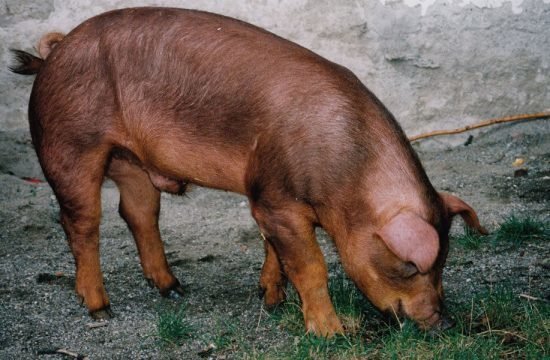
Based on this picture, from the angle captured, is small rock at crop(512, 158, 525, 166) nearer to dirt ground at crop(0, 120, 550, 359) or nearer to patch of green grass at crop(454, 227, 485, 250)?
dirt ground at crop(0, 120, 550, 359)

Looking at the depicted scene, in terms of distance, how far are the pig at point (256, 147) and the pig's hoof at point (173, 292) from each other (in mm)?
412

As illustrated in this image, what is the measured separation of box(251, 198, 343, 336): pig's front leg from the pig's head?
0.69 ft

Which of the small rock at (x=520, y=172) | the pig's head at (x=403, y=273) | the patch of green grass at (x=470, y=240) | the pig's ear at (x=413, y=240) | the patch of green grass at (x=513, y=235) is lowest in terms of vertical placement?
the small rock at (x=520, y=172)

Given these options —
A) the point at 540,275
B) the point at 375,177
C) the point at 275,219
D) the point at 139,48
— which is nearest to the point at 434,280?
the point at 375,177

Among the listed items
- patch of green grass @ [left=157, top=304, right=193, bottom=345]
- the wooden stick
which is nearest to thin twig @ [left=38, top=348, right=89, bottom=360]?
patch of green grass @ [left=157, top=304, right=193, bottom=345]

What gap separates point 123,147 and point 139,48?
0.52 metres

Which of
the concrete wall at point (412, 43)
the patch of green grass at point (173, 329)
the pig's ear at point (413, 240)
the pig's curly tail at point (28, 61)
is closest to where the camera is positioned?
the pig's ear at point (413, 240)

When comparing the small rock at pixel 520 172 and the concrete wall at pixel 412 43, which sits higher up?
the concrete wall at pixel 412 43

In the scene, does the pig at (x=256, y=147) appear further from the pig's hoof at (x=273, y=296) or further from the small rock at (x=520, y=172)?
the small rock at (x=520, y=172)

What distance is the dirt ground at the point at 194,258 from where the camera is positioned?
171 inches

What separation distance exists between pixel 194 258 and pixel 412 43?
2510 mm

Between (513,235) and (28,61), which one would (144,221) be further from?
(513,235)

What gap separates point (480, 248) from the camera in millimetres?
5207

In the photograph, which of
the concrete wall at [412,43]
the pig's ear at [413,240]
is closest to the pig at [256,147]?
the pig's ear at [413,240]
